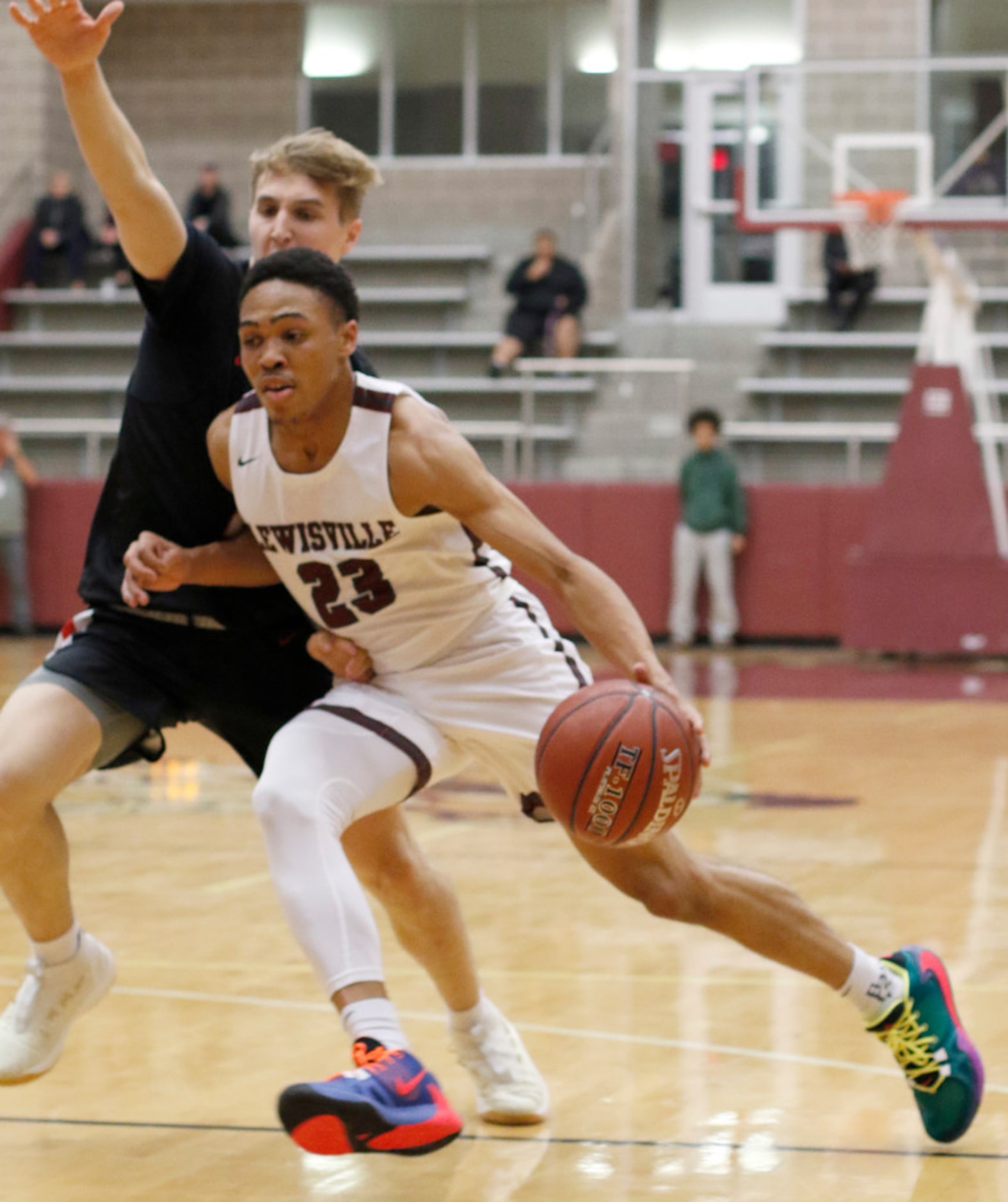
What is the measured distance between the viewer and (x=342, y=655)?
3.72 meters

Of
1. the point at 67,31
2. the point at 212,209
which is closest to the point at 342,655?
the point at 67,31

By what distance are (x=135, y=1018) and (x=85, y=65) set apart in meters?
2.21

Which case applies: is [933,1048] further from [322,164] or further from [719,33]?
[719,33]

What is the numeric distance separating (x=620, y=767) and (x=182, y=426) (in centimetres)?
121

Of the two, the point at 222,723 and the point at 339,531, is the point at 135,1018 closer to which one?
the point at 222,723

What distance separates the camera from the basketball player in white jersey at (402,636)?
3.39m

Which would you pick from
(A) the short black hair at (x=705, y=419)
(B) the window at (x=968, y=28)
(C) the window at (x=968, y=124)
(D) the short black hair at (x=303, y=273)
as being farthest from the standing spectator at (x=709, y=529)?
(D) the short black hair at (x=303, y=273)

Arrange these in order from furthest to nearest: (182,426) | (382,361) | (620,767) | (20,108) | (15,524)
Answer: (20,108) → (382,361) → (15,524) → (182,426) → (620,767)

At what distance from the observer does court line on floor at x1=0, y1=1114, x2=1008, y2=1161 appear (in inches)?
140

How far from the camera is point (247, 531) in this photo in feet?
12.8

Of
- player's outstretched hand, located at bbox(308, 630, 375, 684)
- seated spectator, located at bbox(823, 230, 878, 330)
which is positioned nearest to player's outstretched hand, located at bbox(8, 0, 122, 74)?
player's outstretched hand, located at bbox(308, 630, 375, 684)

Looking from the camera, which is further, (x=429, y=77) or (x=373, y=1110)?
(x=429, y=77)

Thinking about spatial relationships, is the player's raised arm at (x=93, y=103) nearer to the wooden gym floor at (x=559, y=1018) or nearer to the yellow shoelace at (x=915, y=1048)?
the wooden gym floor at (x=559, y=1018)

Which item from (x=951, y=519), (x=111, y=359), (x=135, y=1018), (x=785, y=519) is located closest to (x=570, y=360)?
(x=785, y=519)
